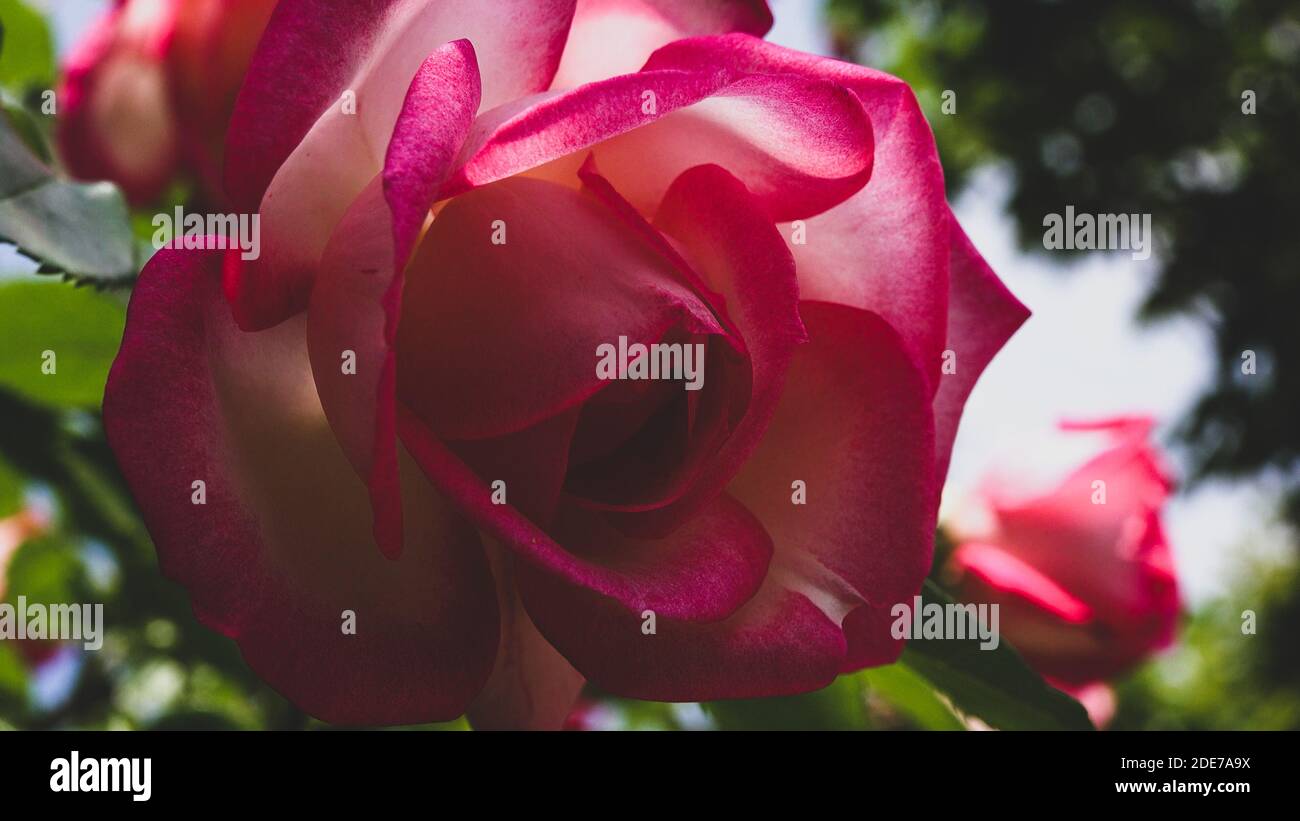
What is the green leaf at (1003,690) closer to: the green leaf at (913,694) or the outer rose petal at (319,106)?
the green leaf at (913,694)

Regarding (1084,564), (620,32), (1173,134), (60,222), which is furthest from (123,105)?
(1173,134)

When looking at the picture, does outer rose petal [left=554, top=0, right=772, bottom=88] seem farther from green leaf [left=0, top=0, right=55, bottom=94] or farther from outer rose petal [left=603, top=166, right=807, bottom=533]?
green leaf [left=0, top=0, right=55, bottom=94]

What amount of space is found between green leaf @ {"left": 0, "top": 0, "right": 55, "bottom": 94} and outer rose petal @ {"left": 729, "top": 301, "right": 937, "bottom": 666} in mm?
681

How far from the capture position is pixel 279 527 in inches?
13.4

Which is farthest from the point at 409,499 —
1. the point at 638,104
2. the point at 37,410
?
the point at 37,410

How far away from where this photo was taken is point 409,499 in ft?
1.22

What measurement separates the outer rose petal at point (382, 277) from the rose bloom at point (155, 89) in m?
0.30

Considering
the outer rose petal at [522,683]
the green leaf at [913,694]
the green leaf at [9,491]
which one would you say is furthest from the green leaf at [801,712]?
the green leaf at [9,491]

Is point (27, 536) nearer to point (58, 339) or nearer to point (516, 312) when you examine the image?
point (58, 339)

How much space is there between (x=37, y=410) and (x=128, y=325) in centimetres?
53

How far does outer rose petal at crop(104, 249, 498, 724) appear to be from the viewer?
306mm

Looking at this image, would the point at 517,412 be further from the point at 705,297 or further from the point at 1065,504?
the point at 1065,504

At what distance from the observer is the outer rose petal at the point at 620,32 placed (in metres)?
0.42

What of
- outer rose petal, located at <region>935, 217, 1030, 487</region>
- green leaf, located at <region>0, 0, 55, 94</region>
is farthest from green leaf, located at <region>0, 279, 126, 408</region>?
outer rose petal, located at <region>935, 217, 1030, 487</region>
